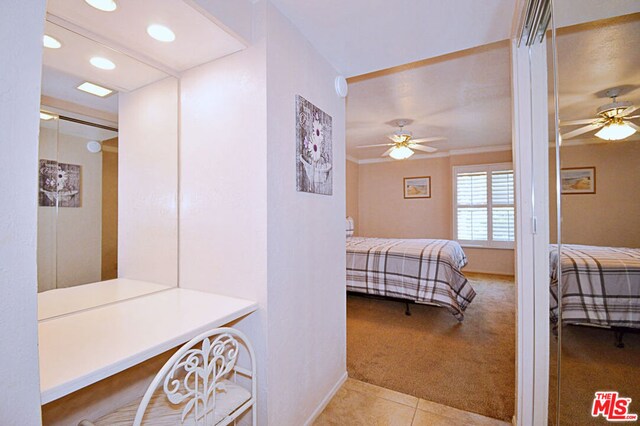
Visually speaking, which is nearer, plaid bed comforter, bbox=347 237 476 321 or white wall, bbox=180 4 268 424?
white wall, bbox=180 4 268 424

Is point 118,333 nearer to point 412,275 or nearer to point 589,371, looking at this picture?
point 589,371

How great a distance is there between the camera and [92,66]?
1.26 metres

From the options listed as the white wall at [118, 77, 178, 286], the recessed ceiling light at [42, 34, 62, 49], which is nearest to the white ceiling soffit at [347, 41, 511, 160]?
the white wall at [118, 77, 178, 286]

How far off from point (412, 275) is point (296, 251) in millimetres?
2051

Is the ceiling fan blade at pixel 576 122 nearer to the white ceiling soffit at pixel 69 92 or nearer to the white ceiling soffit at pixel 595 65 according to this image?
the white ceiling soffit at pixel 595 65

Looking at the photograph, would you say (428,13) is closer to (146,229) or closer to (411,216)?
(146,229)

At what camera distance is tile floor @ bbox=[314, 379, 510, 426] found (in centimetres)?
159

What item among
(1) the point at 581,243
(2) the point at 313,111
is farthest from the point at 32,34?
(1) the point at 581,243

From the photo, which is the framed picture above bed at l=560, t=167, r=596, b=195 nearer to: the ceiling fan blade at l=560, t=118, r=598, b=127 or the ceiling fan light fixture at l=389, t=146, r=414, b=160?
the ceiling fan blade at l=560, t=118, r=598, b=127

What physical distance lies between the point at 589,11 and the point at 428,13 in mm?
643

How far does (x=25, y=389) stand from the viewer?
583mm

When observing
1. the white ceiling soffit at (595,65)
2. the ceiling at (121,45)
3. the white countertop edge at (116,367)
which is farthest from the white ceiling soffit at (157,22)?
the white ceiling soffit at (595,65)

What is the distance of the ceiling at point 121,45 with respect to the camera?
3.51ft

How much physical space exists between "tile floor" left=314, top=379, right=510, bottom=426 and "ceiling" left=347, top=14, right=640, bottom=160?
5.51 ft
